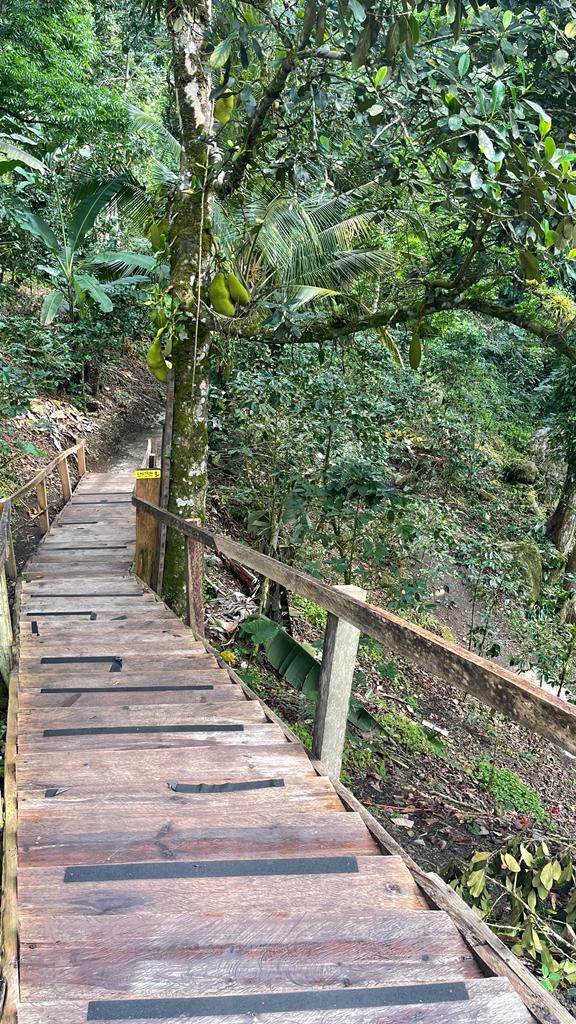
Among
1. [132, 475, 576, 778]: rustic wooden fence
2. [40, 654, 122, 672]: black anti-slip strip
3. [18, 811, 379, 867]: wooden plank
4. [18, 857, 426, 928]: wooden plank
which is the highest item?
[132, 475, 576, 778]: rustic wooden fence

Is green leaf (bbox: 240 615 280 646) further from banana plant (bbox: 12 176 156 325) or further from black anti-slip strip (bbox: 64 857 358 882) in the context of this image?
banana plant (bbox: 12 176 156 325)

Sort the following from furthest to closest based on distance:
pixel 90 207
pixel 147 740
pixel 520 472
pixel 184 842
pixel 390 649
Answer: pixel 520 472, pixel 90 207, pixel 147 740, pixel 390 649, pixel 184 842

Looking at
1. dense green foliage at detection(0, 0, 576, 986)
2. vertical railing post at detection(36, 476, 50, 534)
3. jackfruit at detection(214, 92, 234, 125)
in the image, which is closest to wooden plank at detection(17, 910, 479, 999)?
dense green foliage at detection(0, 0, 576, 986)

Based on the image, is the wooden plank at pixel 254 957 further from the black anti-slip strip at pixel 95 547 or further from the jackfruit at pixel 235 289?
the black anti-slip strip at pixel 95 547

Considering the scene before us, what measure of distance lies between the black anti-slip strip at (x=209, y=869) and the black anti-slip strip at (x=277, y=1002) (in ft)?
1.45

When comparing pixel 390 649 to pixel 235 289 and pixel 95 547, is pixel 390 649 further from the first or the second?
pixel 95 547

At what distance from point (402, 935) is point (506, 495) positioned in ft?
42.3

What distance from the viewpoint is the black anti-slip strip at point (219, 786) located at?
7.97ft

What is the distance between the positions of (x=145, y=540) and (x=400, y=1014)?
5.73 m

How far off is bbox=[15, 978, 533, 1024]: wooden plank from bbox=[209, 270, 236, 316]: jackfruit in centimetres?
495

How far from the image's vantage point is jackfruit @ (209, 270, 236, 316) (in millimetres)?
5539

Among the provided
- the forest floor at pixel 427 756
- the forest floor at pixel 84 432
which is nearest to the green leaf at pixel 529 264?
the forest floor at pixel 427 756

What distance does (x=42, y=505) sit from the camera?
8508mm

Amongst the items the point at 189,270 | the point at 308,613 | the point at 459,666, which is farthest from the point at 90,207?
the point at 459,666
